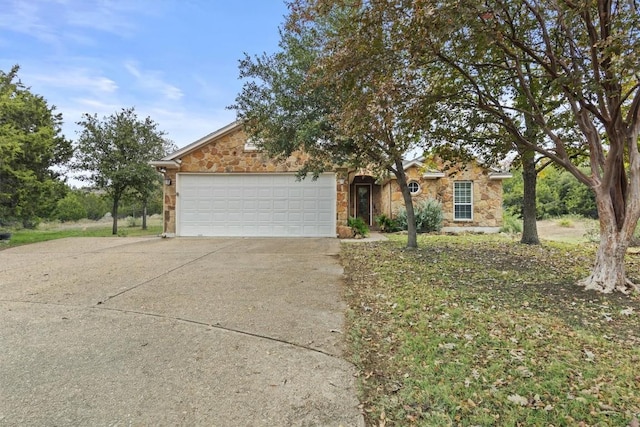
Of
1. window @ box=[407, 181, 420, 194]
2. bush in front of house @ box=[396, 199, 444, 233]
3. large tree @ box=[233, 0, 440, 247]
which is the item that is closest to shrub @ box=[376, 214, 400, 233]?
bush in front of house @ box=[396, 199, 444, 233]

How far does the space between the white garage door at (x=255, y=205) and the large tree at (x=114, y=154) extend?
4641 mm

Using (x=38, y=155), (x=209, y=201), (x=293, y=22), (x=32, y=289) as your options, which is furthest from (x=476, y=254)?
(x=38, y=155)

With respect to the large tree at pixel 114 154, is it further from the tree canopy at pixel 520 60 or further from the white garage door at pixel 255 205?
the tree canopy at pixel 520 60

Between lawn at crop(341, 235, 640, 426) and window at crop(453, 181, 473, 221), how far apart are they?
31.0ft

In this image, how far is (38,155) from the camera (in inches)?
557

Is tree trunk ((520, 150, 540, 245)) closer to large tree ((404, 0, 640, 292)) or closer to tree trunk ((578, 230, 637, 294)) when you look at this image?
large tree ((404, 0, 640, 292))

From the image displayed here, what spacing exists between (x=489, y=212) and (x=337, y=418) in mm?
15355

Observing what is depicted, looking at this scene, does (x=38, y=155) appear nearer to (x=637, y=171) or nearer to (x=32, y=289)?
(x=32, y=289)

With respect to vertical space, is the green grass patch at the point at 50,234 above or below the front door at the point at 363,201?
below

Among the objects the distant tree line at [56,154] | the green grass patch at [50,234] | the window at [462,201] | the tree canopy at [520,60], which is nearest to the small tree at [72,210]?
the distant tree line at [56,154]

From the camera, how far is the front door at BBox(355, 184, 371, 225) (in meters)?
18.2

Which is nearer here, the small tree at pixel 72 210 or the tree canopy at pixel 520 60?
the tree canopy at pixel 520 60

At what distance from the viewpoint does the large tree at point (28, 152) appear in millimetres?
12789

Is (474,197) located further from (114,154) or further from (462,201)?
(114,154)
